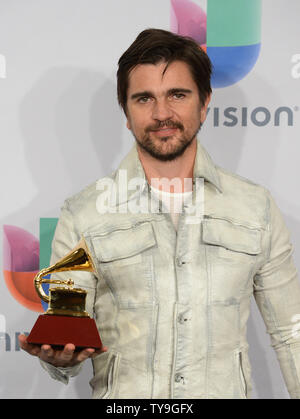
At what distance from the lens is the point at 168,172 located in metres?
2.47

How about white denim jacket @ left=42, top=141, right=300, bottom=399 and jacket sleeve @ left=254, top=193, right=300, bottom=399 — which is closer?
white denim jacket @ left=42, top=141, right=300, bottom=399

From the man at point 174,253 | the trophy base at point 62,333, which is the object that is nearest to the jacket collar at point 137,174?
the man at point 174,253

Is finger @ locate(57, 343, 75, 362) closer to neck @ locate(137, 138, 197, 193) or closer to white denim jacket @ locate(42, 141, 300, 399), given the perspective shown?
white denim jacket @ locate(42, 141, 300, 399)

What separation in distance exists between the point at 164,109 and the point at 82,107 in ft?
1.65

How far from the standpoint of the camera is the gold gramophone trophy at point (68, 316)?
2047mm

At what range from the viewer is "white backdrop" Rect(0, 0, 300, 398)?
2754mm

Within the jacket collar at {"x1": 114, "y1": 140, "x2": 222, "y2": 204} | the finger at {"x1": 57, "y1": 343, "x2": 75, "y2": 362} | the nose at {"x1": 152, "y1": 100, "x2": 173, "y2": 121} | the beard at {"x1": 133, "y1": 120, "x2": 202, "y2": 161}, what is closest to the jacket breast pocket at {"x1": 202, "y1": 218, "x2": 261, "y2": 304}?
the jacket collar at {"x1": 114, "y1": 140, "x2": 222, "y2": 204}

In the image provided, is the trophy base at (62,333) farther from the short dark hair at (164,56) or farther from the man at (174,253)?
the short dark hair at (164,56)

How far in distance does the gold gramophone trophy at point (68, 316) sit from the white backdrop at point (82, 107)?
622 mm

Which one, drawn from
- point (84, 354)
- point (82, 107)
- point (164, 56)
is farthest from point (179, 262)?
point (82, 107)

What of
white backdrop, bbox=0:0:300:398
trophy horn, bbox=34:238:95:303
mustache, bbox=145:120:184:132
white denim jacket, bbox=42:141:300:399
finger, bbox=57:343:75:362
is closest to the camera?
finger, bbox=57:343:75:362

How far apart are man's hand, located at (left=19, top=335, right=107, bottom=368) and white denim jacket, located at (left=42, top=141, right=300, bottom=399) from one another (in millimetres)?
167

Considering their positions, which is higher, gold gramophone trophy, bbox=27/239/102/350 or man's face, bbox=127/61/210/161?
man's face, bbox=127/61/210/161
